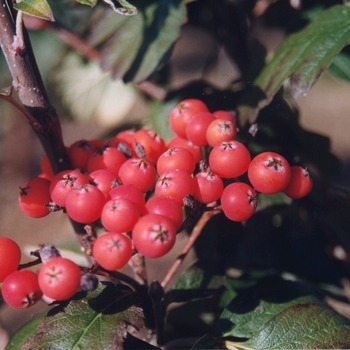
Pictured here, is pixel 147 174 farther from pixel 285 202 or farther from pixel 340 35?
pixel 340 35

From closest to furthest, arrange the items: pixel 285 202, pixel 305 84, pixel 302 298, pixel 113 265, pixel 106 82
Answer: pixel 113 265 → pixel 305 84 → pixel 302 298 → pixel 285 202 → pixel 106 82

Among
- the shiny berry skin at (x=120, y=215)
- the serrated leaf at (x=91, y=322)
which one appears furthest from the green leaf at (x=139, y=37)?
the serrated leaf at (x=91, y=322)

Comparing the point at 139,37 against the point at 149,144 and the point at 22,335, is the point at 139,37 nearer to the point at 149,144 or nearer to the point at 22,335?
the point at 149,144

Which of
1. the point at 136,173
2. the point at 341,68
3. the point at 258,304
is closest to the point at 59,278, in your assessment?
the point at 136,173

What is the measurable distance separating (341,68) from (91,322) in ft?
4.16

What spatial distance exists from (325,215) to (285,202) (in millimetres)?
307

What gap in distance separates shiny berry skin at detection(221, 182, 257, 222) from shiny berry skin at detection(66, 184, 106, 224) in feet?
1.10

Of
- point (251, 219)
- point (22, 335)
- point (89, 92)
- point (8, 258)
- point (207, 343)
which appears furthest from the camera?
point (89, 92)

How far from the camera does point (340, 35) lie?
1.46 metres

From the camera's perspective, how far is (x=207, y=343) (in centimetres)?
135

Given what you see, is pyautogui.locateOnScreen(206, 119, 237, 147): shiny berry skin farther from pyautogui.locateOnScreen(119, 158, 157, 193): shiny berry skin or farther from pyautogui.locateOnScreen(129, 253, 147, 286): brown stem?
pyautogui.locateOnScreen(129, 253, 147, 286): brown stem

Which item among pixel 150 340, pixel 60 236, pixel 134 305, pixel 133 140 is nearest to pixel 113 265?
pixel 134 305

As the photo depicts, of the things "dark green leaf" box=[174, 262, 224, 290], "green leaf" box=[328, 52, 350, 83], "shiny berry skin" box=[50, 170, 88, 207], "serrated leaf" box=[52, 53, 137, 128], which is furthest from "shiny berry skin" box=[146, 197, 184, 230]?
"serrated leaf" box=[52, 53, 137, 128]

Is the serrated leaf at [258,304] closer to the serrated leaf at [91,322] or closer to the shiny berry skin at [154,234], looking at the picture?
the serrated leaf at [91,322]
